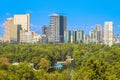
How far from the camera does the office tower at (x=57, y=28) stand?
11500 cm

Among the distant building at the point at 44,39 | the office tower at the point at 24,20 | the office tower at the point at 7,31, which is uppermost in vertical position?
the office tower at the point at 24,20

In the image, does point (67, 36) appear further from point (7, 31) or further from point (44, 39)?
point (7, 31)

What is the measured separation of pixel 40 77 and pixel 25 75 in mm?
1380

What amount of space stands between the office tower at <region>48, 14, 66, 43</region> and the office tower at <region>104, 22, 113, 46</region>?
14.9m

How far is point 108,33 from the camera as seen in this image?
118 m

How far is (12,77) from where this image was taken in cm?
1889

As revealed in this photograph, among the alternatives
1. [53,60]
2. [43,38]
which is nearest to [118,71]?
[53,60]

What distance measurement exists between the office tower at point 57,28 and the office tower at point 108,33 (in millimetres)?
14858

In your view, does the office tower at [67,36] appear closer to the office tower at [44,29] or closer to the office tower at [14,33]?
the office tower at [44,29]

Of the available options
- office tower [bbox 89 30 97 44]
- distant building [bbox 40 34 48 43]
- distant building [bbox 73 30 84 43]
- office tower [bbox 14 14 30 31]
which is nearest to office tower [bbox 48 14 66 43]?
distant building [bbox 40 34 48 43]

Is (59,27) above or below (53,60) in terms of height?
above

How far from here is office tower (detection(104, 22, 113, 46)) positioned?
11354 cm

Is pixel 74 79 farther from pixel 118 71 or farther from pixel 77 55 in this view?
pixel 77 55

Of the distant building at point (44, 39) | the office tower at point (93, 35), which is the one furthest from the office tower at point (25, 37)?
the office tower at point (93, 35)
